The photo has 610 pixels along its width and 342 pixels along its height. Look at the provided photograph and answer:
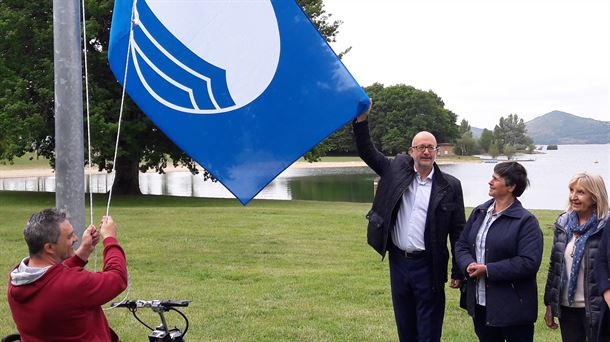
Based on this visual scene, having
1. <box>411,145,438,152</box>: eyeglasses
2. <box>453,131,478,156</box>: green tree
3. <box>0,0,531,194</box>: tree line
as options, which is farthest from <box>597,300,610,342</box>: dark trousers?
<box>453,131,478,156</box>: green tree

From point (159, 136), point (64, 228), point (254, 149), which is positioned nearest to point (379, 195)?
point (254, 149)

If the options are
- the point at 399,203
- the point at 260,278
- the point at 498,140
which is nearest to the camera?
the point at 399,203

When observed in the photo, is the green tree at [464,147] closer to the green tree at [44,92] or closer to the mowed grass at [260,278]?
the green tree at [44,92]

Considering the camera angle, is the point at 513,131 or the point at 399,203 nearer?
the point at 399,203

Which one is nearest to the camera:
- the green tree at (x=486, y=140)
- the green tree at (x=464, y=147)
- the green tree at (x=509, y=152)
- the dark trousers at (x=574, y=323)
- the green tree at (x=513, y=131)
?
the dark trousers at (x=574, y=323)

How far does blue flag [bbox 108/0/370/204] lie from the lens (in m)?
4.15

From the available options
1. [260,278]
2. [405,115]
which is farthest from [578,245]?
[405,115]

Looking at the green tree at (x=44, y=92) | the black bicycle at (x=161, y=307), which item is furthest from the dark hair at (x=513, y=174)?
the green tree at (x=44, y=92)

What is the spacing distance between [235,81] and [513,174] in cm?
192

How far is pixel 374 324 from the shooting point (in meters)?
6.53

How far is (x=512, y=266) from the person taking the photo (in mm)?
4137

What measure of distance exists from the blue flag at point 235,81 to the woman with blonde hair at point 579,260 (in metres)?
1.54

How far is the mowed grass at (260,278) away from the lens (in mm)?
6367

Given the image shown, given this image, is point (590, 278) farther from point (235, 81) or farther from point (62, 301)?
point (62, 301)
